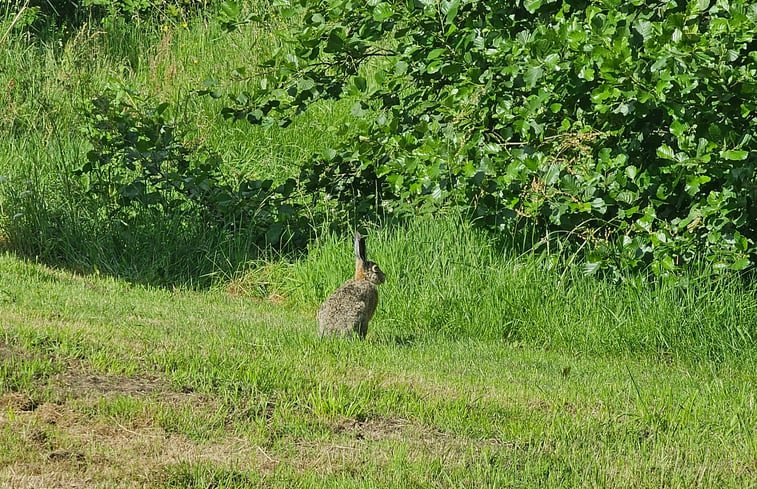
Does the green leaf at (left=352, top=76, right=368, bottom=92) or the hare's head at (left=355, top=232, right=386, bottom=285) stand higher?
the green leaf at (left=352, top=76, right=368, bottom=92)

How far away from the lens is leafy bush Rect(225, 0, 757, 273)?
809cm

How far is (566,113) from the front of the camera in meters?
9.13

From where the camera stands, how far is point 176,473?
4.94 m

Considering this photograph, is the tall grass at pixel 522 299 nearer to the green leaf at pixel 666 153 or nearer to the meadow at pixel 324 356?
the meadow at pixel 324 356

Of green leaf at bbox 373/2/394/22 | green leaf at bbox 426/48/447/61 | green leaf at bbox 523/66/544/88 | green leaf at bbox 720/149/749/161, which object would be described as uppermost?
green leaf at bbox 373/2/394/22

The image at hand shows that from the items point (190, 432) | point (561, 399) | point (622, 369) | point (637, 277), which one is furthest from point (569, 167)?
point (190, 432)

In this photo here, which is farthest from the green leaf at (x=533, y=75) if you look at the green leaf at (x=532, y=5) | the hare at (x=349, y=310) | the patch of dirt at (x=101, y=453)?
the patch of dirt at (x=101, y=453)

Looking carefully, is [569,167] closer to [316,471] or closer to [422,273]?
[422,273]

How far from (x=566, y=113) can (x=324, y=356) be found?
3.25 meters

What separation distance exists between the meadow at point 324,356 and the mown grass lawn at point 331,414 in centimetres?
2

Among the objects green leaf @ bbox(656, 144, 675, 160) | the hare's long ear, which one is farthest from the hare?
green leaf @ bbox(656, 144, 675, 160)

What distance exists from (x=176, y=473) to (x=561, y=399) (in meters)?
2.61

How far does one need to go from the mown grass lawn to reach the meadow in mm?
16

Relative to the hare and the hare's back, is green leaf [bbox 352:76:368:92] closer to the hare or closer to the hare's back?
the hare
